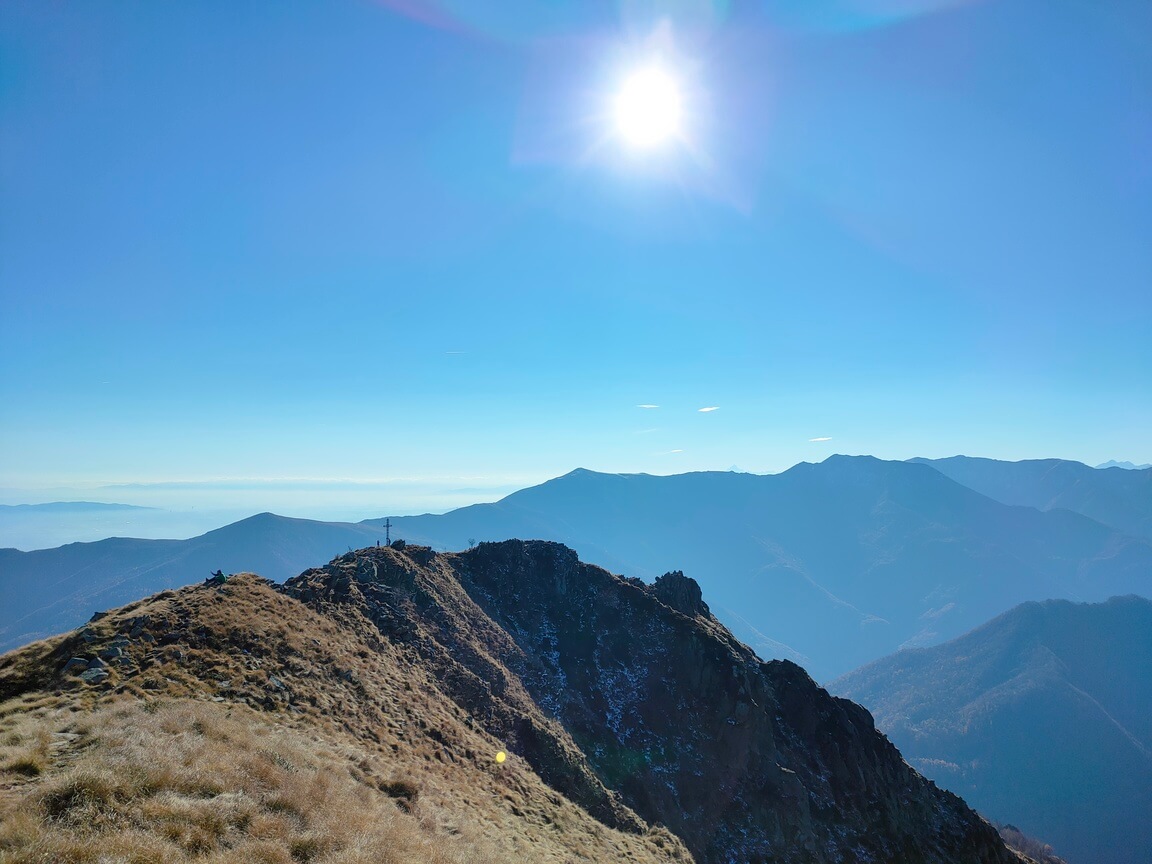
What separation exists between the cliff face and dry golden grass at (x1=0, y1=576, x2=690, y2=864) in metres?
4.41

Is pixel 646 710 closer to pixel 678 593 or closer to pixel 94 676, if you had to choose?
pixel 678 593

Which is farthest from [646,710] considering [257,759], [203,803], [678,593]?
[203,803]

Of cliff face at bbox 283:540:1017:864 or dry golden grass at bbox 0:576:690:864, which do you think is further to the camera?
cliff face at bbox 283:540:1017:864

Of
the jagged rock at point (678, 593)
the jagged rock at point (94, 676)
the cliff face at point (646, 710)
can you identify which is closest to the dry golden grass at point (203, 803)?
the jagged rock at point (94, 676)

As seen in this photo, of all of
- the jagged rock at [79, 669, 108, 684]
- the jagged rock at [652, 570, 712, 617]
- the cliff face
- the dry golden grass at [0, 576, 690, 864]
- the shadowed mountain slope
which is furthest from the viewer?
the jagged rock at [652, 570, 712, 617]

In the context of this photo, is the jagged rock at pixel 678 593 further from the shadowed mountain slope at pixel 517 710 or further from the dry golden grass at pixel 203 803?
the dry golden grass at pixel 203 803

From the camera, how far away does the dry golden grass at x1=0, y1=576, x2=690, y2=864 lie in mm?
14281

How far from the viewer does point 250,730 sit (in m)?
22.9

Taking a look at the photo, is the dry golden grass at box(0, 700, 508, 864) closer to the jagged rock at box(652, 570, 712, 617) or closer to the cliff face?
the cliff face

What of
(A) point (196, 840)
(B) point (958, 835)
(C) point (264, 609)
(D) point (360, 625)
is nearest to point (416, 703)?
(D) point (360, 625)

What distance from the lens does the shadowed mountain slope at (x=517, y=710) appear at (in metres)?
24.3

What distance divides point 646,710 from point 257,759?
138 ft

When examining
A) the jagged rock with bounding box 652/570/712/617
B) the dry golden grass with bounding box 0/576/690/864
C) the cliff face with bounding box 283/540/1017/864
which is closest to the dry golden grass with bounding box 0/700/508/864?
the dry golden grass with bounding box 0/576/690/864

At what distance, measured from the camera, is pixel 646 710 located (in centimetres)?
5334
